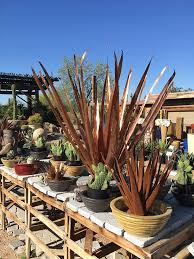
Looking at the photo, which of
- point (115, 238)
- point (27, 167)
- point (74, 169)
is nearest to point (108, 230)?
point (115, 238)

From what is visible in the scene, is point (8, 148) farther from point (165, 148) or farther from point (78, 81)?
point (165, 148)

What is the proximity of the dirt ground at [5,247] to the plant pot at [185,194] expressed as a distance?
245 centimetres

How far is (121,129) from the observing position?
269cm

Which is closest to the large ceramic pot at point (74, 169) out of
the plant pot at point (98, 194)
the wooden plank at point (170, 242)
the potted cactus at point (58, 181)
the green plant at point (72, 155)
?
the green plant at point (72, 155)

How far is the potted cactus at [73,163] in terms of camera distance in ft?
10.7

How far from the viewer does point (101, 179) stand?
237 centimetres

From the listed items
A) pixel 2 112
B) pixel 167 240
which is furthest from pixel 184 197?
pixel 2 112

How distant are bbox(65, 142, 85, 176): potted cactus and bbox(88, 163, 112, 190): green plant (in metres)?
0.81

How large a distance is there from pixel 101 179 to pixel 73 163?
1024 millimetres

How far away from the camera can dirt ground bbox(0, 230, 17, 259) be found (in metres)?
3.68

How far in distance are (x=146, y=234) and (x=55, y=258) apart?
1.50 meters

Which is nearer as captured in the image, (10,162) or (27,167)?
(27,167)

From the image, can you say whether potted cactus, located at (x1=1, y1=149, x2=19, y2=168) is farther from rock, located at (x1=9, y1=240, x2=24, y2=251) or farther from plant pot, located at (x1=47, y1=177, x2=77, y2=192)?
plant pot, located at (x1=47, y1=177, x2=77, y2=192)

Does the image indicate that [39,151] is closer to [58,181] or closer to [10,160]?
[10,160]
